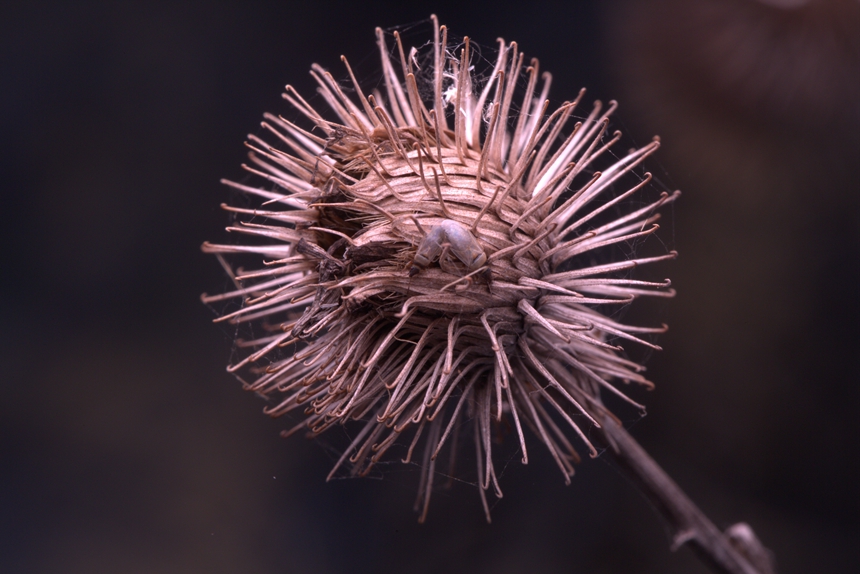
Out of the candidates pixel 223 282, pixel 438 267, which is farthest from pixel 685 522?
pixel 223 282

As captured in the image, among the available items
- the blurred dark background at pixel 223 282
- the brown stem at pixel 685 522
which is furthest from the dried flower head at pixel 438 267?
the blurred dark background at pixel 223 282

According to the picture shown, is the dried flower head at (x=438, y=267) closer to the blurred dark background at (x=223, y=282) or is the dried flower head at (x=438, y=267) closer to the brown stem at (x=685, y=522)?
the brown stem at (x=685, y=522)

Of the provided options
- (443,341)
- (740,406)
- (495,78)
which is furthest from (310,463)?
(740,406)

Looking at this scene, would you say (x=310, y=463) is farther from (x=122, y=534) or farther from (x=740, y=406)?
(x=740, y=406)

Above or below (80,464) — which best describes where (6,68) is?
above

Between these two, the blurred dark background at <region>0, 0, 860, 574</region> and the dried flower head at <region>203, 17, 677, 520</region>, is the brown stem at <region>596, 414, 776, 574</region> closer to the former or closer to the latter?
the dried flower head at <region>203, 17, 677, 520</region>

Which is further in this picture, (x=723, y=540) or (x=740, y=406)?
(x=740, y=406)
